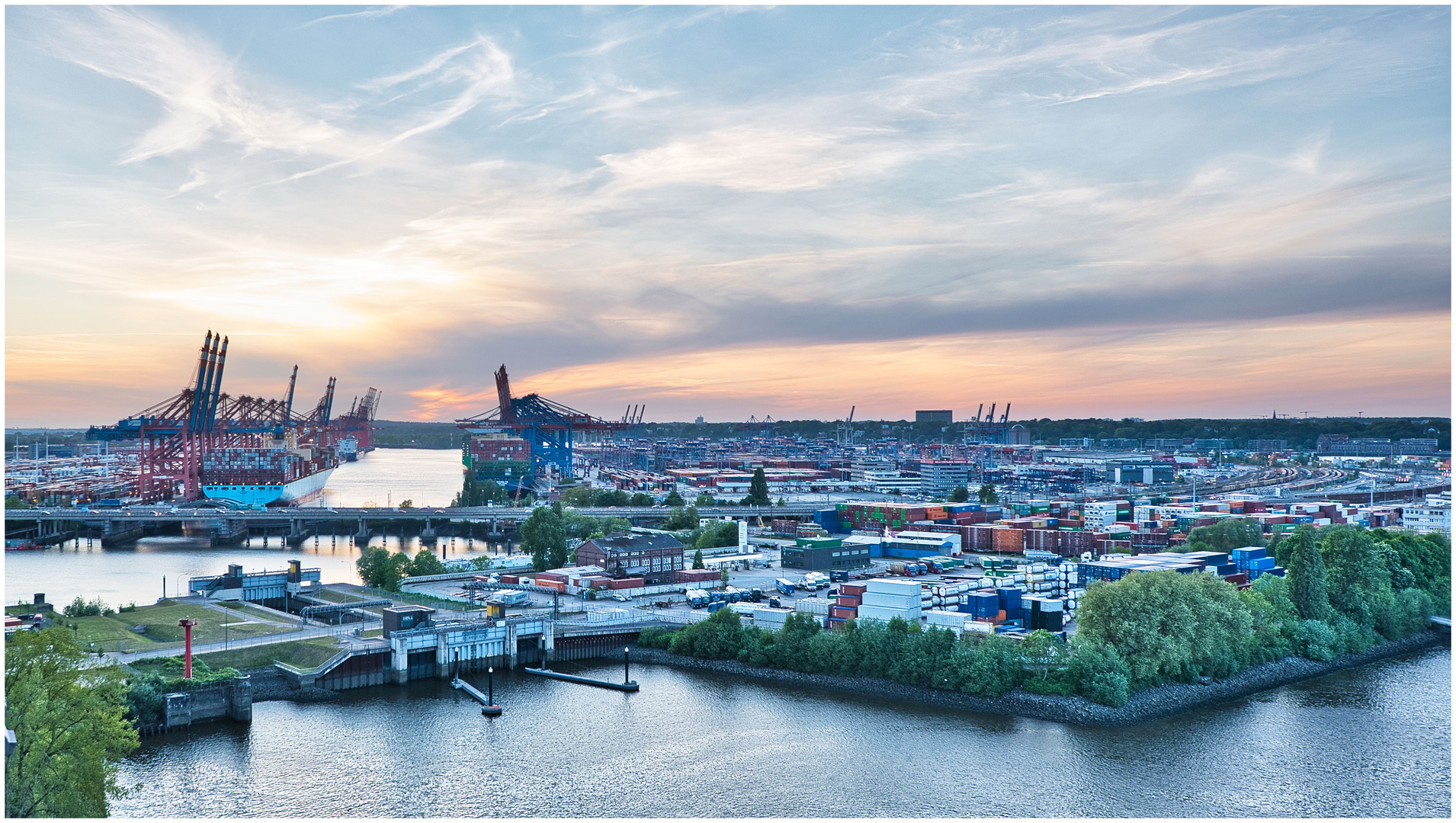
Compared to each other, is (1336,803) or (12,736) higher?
(12,736)

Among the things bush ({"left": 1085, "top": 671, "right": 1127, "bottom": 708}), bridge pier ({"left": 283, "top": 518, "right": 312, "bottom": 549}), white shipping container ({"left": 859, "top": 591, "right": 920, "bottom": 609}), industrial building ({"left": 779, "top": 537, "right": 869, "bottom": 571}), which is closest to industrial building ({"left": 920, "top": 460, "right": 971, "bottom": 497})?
bridge pier ({"left": 283, "top": 518, "right": 312, "bottom": 549})

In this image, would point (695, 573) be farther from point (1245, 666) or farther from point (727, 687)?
point (1245, 666)

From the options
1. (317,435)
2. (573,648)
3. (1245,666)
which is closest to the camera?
(1245,666)

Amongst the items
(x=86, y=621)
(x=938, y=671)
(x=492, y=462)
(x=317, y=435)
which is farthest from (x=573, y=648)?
(x=317, y=435)

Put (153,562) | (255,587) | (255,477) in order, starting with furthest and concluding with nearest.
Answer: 1. (255,477)
2. (153,562)
3. (255,587)

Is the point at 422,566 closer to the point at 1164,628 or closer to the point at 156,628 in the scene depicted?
the point at 156,628

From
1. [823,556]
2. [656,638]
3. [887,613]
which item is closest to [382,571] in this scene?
[656,638]

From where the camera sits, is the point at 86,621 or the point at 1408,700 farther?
the point at 86,621
